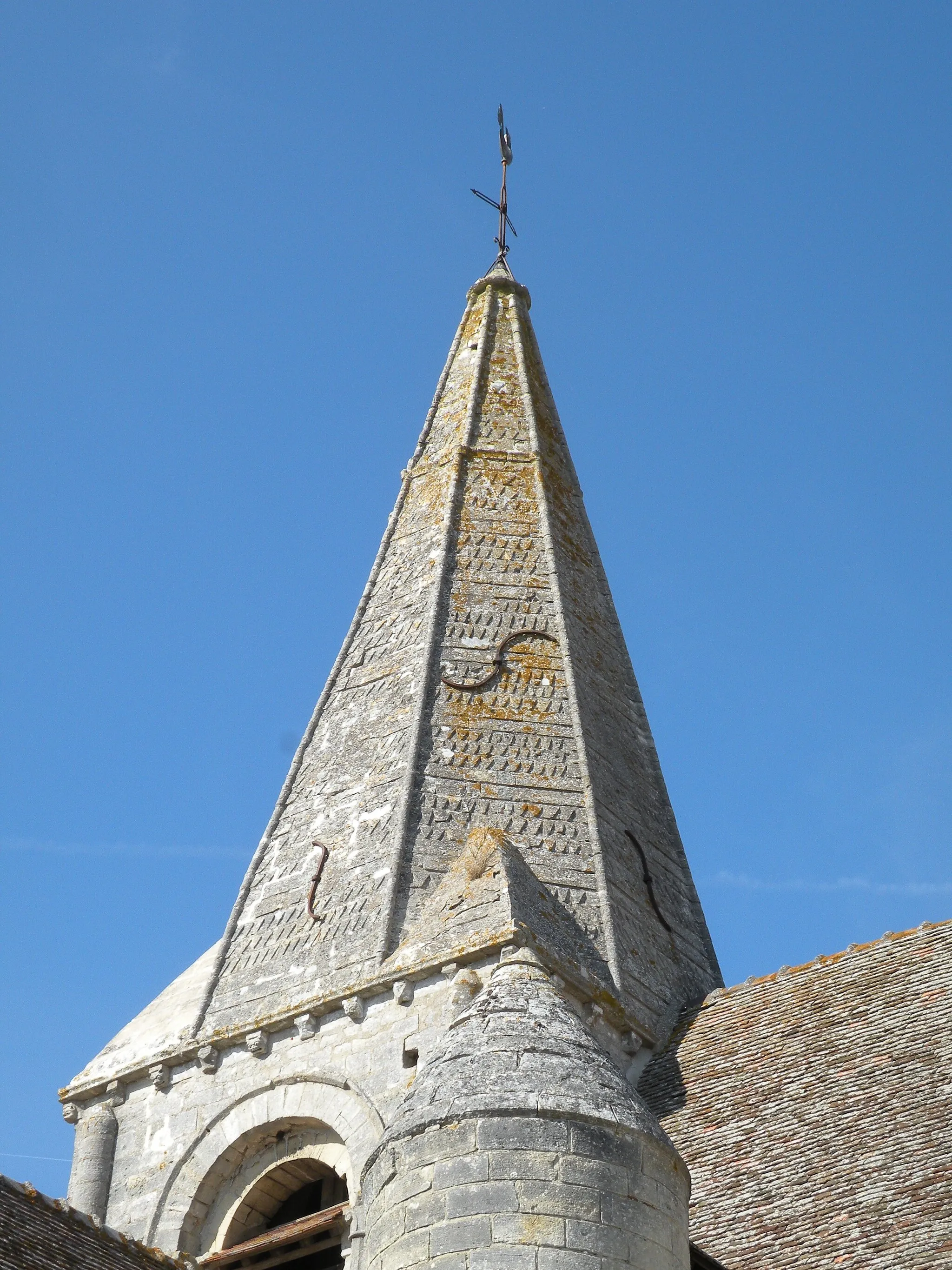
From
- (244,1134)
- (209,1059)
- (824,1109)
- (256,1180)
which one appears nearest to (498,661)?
(209,1059)

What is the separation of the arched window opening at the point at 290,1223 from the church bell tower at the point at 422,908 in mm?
16

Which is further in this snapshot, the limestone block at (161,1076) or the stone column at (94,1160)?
the limestone block at (161,1076)

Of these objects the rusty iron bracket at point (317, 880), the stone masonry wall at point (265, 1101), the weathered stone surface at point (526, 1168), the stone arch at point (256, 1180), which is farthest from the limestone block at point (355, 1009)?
the weathered stone surface at point (526, 1168)

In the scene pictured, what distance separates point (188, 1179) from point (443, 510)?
19.3ft

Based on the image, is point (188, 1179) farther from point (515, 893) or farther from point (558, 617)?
point (558, 617)

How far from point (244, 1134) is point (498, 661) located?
4073 millimetres

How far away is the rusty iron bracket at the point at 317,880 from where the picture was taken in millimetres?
13750

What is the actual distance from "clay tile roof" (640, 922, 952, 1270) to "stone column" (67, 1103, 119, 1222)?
3207 mm

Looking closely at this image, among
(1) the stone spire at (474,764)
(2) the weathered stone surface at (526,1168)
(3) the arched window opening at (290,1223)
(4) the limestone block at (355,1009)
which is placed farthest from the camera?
(1) the stone spire at (474,764)

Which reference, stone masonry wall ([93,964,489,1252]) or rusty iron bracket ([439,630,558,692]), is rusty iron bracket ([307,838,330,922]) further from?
rusty iron bracket ([439,630,558,692])

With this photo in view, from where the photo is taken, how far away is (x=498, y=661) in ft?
50.1

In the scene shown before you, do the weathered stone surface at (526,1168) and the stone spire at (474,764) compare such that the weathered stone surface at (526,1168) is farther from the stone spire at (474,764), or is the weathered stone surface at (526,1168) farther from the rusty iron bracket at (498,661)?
the rusty iron bracket at (498,661)

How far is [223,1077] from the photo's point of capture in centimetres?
1295

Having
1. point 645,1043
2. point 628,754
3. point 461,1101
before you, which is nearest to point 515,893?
point 645,1043
